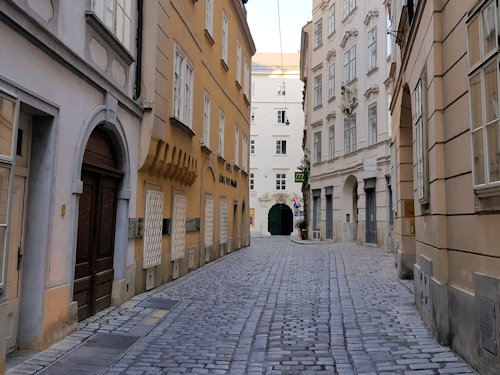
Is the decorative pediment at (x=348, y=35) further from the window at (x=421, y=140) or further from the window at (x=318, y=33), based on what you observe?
the window at (x=421, y=140)

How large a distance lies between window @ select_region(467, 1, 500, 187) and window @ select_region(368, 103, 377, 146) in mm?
18845

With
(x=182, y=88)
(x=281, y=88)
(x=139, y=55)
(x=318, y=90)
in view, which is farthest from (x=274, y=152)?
(x=139, y=55)

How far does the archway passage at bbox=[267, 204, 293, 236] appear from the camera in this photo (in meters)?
44.9

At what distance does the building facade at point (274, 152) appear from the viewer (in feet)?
146

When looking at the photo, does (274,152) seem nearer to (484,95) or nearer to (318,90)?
(318,90)


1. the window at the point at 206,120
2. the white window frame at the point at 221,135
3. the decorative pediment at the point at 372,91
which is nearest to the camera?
the window at the point at 206,120

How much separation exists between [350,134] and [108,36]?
20.4 metres

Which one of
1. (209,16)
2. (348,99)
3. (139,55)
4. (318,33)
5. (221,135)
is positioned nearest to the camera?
(139,55)

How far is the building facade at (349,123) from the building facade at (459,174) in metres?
12.1

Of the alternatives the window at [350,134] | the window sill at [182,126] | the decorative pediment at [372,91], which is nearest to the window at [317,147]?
the window at [350,134]

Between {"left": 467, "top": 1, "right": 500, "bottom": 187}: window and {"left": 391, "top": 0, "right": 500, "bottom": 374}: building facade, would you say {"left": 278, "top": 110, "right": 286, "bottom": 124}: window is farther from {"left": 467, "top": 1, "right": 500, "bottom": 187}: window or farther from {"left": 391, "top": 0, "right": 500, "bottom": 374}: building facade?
{"left": 467, "top": 1, "right": 500, "bottom": 187}: window

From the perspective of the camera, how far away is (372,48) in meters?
23.5

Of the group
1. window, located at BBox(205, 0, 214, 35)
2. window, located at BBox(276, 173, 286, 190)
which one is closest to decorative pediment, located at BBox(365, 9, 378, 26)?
window, located at BBox(205, 0, 214, 35)

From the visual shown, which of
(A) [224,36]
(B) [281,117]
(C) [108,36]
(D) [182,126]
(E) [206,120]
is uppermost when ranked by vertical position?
(B) [281,117]
